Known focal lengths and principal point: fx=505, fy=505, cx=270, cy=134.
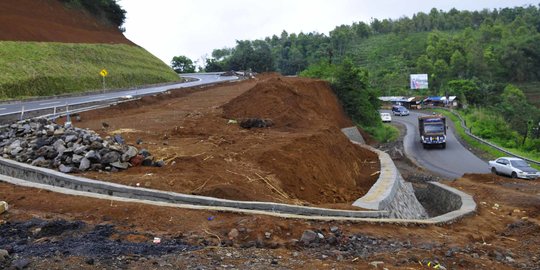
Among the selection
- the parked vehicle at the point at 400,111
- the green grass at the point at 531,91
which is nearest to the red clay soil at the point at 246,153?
the parked vehicle at the point at 400,111

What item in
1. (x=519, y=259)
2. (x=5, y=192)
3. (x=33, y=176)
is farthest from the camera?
(x=33, y=176)

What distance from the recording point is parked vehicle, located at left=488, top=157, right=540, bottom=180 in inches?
1011

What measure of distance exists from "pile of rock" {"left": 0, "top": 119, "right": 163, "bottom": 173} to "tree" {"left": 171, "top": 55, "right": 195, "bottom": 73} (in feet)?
295

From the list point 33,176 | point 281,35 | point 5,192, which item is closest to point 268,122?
point 33,176

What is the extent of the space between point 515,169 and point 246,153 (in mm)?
17566

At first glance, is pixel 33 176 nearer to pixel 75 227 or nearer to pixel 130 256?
pixel 75 227

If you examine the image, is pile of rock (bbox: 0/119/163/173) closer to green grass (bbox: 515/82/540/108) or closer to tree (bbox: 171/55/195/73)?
green grass (bbox: 515/82/540/108)

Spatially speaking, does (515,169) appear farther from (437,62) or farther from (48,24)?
(437,62)

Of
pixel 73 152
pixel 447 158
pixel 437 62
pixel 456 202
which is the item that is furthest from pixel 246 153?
pixel 437 62

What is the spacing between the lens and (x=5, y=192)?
33.2 feet

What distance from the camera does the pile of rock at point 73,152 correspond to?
1239 cm

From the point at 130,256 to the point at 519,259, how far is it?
6.99 metres

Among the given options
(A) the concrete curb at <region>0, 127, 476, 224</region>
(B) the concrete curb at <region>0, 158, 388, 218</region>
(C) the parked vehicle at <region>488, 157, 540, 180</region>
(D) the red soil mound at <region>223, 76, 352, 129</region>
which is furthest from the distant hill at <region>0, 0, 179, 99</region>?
(C) the parked vehicle at <region>488, 157, 540, 180</region>

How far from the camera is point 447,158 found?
109 ft
